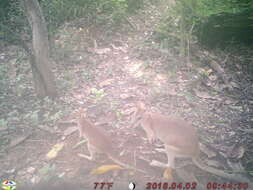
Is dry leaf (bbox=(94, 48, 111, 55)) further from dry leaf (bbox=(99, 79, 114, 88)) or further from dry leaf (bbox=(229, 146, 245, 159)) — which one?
dry leaf (bbox=(229, 146, 245, 159))

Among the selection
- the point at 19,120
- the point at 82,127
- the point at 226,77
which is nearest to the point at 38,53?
the point at 19,120

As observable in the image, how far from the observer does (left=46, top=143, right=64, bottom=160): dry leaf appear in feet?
13.1

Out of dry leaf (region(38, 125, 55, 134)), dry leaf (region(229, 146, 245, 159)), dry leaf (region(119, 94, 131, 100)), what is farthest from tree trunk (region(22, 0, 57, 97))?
dry leaf (region(229, 146, 245, 159))

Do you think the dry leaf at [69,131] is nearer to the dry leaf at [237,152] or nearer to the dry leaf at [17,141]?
the dry leaf at [17,141]

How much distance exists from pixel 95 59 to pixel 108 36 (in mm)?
905

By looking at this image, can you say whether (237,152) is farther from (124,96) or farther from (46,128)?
(46,128)

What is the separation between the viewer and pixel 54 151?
4055 millimetres

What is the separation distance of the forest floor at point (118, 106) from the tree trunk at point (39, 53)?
0.90 ft

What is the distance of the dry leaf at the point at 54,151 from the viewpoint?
3.99 metres

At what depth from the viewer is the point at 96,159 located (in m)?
3.92

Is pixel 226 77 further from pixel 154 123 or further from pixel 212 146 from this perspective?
pixel 154 123

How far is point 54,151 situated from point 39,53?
165 cm

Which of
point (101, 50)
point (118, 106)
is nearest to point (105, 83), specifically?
point (118, 106)

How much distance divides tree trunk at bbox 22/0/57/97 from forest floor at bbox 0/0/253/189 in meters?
0.27
